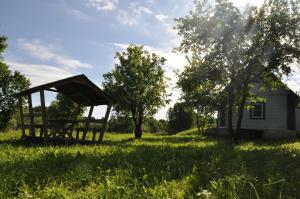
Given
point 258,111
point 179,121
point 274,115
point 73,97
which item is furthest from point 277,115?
point 179,121

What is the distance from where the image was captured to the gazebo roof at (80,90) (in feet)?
55.5

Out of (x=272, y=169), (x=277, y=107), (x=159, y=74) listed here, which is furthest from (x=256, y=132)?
(x=272, y=169)

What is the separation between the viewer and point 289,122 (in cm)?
3109

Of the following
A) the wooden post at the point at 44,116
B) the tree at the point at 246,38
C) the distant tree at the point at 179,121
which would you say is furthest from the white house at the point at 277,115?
the distant tree at the point at 179,121

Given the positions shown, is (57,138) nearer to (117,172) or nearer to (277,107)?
(117,172)

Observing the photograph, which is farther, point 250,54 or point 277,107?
point 277,107

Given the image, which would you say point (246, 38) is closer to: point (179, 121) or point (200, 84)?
point (200, 84)

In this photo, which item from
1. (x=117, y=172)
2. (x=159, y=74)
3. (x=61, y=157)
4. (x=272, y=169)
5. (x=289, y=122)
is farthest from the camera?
(x=159, y=74)

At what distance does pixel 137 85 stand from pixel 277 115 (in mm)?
14343

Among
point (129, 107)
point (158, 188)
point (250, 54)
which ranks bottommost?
point (158, 188)

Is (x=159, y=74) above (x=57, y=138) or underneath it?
above

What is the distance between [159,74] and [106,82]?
619 centimetres

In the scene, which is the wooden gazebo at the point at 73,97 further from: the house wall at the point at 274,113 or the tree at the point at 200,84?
the house wall at the point at 274,113

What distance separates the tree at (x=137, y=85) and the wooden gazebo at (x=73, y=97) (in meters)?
12.8
